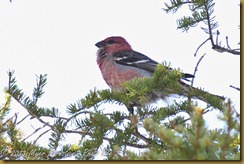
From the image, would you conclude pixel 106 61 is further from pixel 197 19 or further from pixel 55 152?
pixel 55 152

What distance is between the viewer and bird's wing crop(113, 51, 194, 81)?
6.00m

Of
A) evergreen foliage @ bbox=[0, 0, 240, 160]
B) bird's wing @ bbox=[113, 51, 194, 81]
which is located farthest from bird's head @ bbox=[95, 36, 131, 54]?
evergreen foliage @ bbox=[0, 0, 240, 160]

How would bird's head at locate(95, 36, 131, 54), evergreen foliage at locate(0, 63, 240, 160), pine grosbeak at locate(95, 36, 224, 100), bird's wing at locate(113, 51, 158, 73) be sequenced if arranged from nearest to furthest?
evergreen foliage at locate(0, 63, 240, 160) < pine grosbeak at locate(95, 36, 224, 100) < bird's wing at locate(113, 51, 158, 73) < bird's head at locate(95, 36, 131, 54)

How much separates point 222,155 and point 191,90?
1.58 m

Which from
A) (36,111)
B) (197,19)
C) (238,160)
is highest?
(197,19)

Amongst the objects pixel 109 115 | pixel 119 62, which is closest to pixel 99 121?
pixel 109 115

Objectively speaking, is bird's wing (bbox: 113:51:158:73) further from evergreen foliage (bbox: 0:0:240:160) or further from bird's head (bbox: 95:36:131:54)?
evergreen foliage (bbox: 0:0:240:160)

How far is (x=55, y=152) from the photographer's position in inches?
133

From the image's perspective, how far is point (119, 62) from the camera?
6.23 meters

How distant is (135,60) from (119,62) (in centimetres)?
20

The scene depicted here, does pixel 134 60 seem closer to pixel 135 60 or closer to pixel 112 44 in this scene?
pixel 135 60

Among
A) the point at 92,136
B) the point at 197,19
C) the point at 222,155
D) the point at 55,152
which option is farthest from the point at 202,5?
the point at 222,155


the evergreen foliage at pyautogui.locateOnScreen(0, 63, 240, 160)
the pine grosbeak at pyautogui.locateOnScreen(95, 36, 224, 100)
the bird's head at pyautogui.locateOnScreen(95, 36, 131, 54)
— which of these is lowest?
the evergreen foliage at pyautogui.locateOnScreen(0, 63, 240, 160)

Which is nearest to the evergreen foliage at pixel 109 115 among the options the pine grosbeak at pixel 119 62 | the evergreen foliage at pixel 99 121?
the evergreen foliage at pixel 99 121
